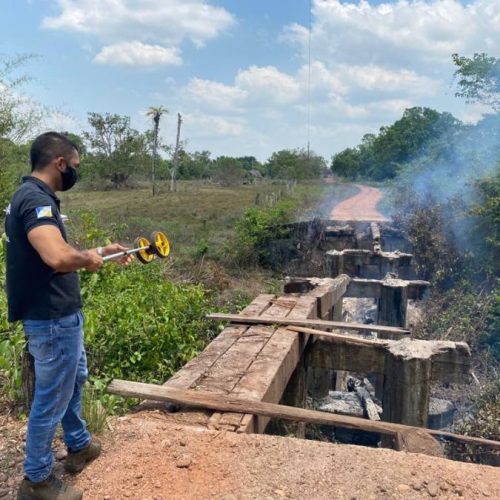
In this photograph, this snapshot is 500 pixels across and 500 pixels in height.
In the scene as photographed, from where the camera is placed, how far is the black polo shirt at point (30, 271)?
243 cm

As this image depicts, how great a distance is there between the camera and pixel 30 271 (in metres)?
2.48

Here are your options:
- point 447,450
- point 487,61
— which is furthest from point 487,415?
point 487,61

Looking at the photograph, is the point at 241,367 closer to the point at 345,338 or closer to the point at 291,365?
the point at 291,365

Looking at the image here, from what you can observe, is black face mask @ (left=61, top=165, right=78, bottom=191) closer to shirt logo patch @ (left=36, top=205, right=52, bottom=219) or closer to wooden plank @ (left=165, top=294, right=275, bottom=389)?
shirt logo patch @ (left=36, top=205, right=52, bottom=219)

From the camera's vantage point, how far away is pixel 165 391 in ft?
11.7

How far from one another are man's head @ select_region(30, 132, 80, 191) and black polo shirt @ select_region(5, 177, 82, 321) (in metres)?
0.07

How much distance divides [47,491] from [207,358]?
80.0 inches

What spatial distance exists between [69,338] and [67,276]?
313mm

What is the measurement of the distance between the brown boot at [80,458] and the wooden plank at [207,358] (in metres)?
0.95

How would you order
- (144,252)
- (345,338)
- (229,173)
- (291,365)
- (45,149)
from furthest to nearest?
(229,173), (345,338), (291,365), (144,252), (45,149)

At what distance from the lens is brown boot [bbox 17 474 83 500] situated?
8.21 feet

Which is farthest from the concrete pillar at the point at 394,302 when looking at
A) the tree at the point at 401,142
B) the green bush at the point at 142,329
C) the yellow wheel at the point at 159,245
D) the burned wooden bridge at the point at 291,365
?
the tree at the point at 401,142

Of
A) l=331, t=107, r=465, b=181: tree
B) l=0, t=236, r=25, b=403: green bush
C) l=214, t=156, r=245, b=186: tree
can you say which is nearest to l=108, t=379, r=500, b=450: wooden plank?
l=0, t=236, r=25, b=403: green bush

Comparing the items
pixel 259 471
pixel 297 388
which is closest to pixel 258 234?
pixel 297 388
